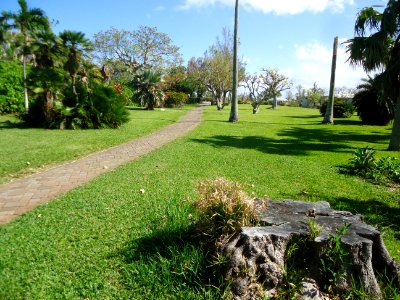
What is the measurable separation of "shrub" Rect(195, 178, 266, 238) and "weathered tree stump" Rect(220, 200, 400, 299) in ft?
0.54

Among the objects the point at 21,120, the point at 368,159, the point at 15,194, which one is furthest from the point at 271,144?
the point at 21,120

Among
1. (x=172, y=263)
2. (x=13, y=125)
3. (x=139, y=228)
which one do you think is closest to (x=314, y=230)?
(x=172, y=263)

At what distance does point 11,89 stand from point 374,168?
1968 centimetres

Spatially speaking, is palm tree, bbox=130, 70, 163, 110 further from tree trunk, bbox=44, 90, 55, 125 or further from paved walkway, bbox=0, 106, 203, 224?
paved walkway, bbox=0, 106, 203, 224

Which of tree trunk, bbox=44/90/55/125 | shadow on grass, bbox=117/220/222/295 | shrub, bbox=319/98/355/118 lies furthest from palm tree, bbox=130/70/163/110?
shadow on grass, bbox=117/220/222/295

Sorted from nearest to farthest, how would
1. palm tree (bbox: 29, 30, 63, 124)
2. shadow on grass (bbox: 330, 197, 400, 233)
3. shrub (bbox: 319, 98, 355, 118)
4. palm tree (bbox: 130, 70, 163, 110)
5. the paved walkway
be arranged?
shadow on grass (bbox: 330, 197, 400, 233)
the paved walkway
palm tree (bbox: 29, 30, 63, 124)
shrub (bbox: 319, 98, 355, 118)
palm tree (bbox: 130, 70, 163, 110)

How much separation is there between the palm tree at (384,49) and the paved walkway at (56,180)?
9.00 meters

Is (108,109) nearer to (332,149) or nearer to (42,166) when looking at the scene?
(42,166)

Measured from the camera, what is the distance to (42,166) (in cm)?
761

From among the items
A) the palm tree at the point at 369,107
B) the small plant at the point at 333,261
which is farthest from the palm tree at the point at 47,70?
the palm tree at the point at 369,107

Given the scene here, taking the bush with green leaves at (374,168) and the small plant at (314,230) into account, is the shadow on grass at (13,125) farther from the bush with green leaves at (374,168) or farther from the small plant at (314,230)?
the small plant at (314,230)

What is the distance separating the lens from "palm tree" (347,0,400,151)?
37.1 ft

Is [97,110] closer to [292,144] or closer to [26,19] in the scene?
[26,19]

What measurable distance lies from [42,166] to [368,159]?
327 inches
